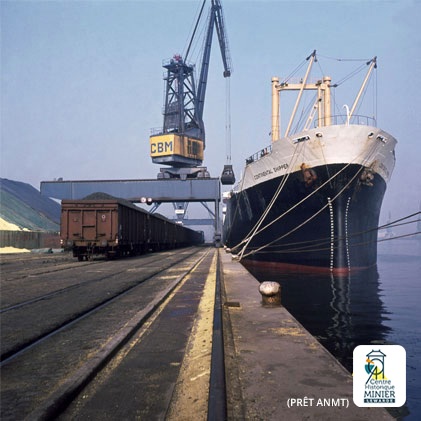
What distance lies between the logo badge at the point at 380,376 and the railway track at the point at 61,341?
2.75 meters

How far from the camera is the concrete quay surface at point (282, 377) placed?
10.6 ft

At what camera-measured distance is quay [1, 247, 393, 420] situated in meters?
3.34

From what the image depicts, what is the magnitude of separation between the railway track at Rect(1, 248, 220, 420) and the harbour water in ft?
11.5

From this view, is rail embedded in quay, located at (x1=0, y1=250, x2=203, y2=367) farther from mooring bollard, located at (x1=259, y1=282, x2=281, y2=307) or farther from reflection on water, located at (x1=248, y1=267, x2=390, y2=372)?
reflection on water, located at (x1=248, y1=267, x2=390, y2=372)

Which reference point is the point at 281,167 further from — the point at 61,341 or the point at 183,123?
the point at 183,123

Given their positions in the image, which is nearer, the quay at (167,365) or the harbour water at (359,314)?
the quay at (167,365)

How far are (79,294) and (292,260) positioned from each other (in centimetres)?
1566

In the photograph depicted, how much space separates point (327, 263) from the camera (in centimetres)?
2108

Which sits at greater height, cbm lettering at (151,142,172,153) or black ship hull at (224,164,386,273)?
cbm lettering at (151,142,172,153)

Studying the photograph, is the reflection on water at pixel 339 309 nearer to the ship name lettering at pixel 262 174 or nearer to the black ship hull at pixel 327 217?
the black ship hull at pixel 327 217

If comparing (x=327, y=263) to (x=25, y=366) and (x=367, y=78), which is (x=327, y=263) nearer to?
(x=367, y=78)

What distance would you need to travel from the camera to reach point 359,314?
35.6 ft

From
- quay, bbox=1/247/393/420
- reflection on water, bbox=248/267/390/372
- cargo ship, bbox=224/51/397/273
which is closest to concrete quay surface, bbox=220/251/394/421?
quay, bbox=1/247/393/420

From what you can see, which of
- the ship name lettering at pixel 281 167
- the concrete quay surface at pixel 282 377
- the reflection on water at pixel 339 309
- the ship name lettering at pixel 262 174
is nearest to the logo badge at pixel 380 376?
the concrete quay surface at pixel 282 377
